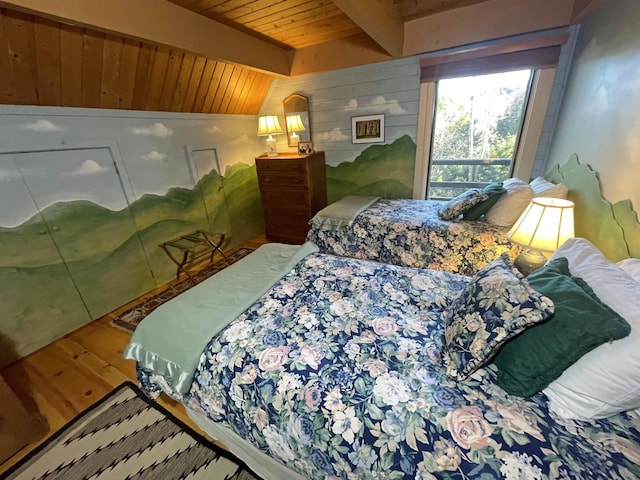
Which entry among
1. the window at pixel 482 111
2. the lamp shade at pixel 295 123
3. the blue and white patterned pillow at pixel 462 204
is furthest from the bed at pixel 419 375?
the lamp shade at pixel 295 123

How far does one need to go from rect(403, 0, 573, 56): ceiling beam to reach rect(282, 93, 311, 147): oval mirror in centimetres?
126

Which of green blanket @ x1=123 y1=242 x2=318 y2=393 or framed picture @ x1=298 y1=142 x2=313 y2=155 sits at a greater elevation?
framed picture @ x1=298 y1=142 x2=313 y2=155

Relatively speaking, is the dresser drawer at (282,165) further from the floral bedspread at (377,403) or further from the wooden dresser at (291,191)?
the floral bedspread at (377,403)

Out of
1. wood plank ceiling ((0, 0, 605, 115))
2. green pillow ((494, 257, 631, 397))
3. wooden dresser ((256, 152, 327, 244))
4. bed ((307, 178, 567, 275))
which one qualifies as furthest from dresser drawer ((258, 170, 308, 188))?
green pillow ((494, 257, 631, 397))

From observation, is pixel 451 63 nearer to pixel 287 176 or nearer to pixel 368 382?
pixel 287 176

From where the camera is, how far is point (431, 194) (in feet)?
10.1

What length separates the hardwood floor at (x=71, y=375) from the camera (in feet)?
4.92

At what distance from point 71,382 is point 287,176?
2493mm

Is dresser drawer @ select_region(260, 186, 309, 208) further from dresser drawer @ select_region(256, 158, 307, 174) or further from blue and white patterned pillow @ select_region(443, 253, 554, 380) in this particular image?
blue and white patterned pillow @ select_region(443, 253, 554, 380)

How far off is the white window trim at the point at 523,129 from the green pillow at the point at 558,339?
2.18m

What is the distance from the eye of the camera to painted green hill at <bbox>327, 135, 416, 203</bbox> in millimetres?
2959

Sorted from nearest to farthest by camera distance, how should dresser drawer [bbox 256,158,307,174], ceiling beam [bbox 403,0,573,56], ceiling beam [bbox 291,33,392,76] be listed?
1. ceiling beam [bbox 403,0,573,56]
2. ceiling beam [bbox 291,33,392,76]
3. dresser drawer [bbox 256,158,307,174]

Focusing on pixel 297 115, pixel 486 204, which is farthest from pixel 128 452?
pixel 297 115

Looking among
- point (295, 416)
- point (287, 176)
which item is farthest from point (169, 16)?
point (295, 416)
